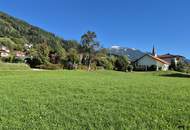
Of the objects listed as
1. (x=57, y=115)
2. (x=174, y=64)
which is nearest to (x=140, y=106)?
(x=57, y=115)

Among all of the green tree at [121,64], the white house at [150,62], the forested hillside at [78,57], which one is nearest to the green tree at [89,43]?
the forested hillside at [78,57]

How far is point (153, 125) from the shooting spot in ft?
21.0

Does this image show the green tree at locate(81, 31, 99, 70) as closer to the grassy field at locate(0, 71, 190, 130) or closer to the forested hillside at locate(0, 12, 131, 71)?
the forested hillside at locate(0, 12, 131, 71)

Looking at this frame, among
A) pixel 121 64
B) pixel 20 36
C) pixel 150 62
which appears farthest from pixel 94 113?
pixel 20 36

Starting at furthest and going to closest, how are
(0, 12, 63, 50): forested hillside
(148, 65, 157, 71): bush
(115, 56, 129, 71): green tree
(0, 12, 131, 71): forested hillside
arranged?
(0, 12, 63, 50): forested hillside
(148, 65, 157, 71): bush
(115, 56, 129, 71): green tree
(0, 12, 131, 71): forested hillside

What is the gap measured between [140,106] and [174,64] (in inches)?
2887

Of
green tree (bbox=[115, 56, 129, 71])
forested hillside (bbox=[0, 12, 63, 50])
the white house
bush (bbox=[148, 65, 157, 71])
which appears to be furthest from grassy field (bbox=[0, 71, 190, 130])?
forested hillside (bbox=[0, 12, 63, 50])

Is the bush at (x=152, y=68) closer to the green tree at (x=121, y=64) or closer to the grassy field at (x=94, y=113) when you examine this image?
the green tree at (x=121, y=64)

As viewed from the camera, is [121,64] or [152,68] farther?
[152,68]

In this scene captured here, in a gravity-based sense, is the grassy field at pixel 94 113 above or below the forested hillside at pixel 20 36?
below

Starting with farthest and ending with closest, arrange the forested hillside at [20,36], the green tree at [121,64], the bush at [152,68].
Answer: the forested hillside at [20,36] < the bush at [152,68] < the green tree at [121,64]

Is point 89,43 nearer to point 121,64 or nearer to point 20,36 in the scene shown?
point 121,64

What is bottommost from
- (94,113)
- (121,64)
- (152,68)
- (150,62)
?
(94,113)

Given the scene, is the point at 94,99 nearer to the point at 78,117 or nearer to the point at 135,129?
the point at 78,117
